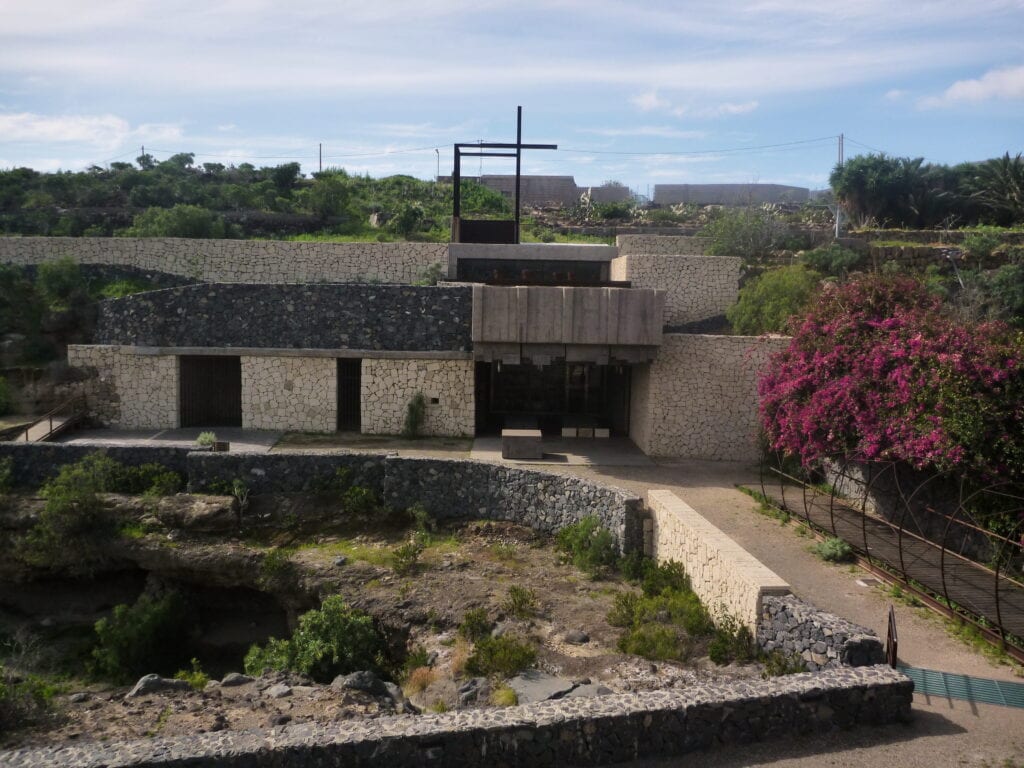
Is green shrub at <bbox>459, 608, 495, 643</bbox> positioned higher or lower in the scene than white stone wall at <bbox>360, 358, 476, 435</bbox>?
lower

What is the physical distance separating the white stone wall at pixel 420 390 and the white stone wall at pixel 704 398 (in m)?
4.30

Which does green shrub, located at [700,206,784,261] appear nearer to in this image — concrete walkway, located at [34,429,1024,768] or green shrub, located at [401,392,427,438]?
concrete walkway, located at [34,429,1024,768]

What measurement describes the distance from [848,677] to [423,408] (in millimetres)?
12510

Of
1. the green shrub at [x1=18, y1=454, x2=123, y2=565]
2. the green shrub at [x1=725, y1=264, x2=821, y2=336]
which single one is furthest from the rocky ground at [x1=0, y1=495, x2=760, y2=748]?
the green shrub at [x1=725, y1=264, x2=821, y2=336]

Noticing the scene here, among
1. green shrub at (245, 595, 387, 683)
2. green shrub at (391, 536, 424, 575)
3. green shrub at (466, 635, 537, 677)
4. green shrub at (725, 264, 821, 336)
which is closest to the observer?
green shrub at (466, 635, 537, 677)

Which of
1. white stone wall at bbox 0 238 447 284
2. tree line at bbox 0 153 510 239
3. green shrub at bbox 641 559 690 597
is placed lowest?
green shrub at bbox 641 559 690 597

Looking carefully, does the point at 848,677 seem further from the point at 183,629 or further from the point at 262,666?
the point at 183,629

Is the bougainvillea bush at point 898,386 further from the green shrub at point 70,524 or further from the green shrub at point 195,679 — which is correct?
the green shrub at point 70,524

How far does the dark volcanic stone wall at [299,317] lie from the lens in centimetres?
1809

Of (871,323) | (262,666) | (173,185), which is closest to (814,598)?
(871,323)

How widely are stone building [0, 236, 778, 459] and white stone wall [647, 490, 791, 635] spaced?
4.83 meters

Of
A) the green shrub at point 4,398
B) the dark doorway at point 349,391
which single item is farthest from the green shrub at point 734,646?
the green shrub at point 4,398

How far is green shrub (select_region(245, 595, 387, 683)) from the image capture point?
10.2 meters

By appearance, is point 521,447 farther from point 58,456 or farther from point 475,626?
point 58,456
